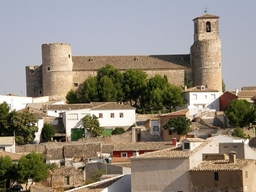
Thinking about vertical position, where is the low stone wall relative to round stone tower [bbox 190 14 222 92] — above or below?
below

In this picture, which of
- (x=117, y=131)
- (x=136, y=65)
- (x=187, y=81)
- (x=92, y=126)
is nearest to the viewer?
(x=117, y=131)

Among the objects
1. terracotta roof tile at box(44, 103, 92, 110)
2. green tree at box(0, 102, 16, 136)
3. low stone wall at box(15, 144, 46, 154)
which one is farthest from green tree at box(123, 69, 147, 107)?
Answer: low stone wall at box(15, 144, 46, 154)

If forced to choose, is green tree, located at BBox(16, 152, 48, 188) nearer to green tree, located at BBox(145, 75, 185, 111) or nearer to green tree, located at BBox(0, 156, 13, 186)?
green tree, located at BBox(0, 156, 13, 186)

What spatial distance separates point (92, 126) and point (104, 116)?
2.23 metres

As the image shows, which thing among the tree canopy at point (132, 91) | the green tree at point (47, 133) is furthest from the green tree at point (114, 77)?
the green tree at point (47, 133)

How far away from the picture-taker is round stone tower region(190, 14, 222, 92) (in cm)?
7562

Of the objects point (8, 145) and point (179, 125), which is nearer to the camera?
point (8, 145)

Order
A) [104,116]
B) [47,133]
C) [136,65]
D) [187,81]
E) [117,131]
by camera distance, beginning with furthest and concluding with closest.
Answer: [136,65]
[187,81]
[104,116]
[117,131]
[47,133]

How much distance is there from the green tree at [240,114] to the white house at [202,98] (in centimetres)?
863

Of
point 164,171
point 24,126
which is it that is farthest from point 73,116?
point 164,171

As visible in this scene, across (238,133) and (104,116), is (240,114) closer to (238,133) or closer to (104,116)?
(238,133)

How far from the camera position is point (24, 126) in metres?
58.3

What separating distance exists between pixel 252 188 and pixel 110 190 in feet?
19.5

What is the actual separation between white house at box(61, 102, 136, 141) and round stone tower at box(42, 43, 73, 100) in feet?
41.6
